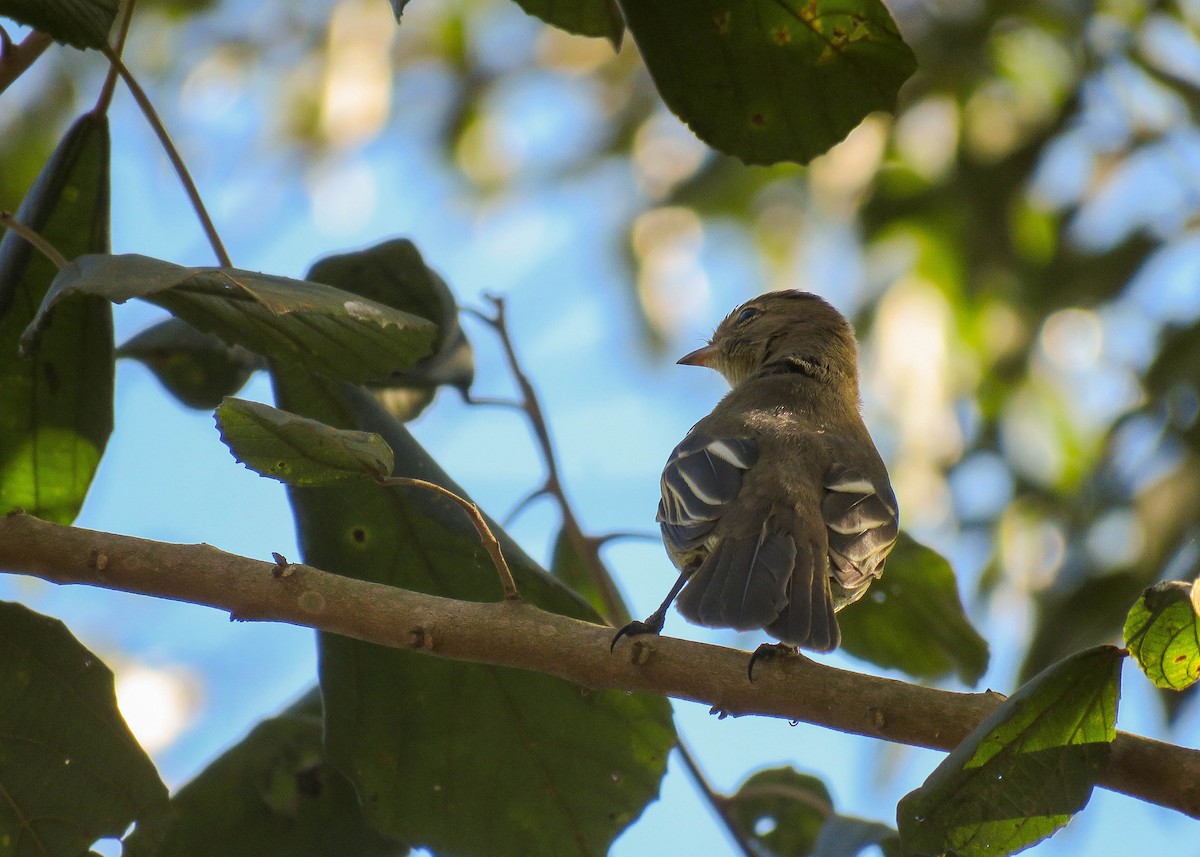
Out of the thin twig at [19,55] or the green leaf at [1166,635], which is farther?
the thin twig at [19,55]

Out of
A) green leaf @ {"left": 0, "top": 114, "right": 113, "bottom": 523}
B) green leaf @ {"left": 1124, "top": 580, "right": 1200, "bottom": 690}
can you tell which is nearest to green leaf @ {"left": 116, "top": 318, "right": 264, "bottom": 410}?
green leaf @ {"left": 0, "top": 114, "right": 113, "bottom": 523}

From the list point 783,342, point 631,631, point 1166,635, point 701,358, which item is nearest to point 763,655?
point 631,631

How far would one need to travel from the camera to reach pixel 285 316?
2275 mm

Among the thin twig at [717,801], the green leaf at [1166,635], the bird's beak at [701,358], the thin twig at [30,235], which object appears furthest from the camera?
the bird's beak at [701,358]

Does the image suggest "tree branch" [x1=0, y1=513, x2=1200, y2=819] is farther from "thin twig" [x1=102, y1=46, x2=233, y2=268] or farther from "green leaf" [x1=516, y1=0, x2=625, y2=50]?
"green leaf" [x1=516, y1=0, x2=625, y2=50]

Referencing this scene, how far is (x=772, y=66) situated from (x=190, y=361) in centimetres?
138

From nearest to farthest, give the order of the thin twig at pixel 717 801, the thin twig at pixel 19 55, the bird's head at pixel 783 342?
1. the thin twig at pixel 19 55
2. the thin twig at pixel 717 801
3. the bird's head at pixel 783 342

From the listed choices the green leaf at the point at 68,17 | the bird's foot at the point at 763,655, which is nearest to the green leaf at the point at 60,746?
the green leaf at the point at 68,17

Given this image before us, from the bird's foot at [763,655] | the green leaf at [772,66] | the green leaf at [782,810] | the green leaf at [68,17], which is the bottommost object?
the bird's foot at [763,655]

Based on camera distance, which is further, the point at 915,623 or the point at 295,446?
the point at 915,623

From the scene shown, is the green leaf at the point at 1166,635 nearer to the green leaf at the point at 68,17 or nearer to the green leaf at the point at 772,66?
the green leaf at the point at 772,66

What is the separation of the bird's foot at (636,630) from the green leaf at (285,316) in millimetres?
621

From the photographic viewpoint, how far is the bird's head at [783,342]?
4.34 meters

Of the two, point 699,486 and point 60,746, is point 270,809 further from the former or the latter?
point 699,486
